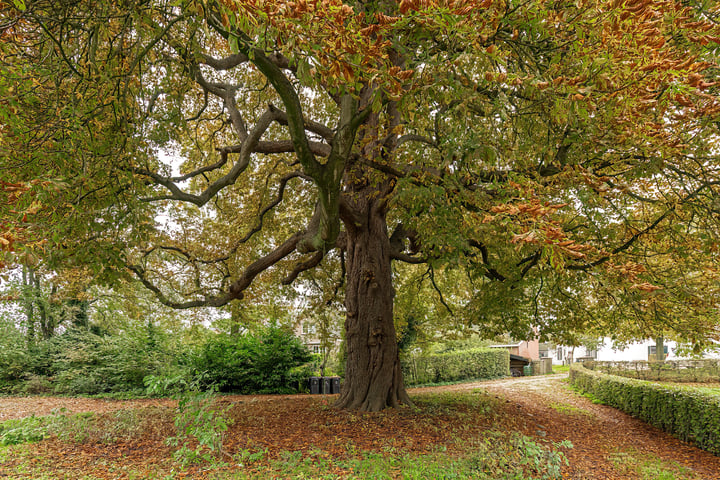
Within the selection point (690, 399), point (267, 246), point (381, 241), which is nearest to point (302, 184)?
point (267, 246)

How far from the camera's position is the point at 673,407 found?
9898 mm

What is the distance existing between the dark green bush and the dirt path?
7732 mm

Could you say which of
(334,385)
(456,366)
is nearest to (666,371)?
(456,366)

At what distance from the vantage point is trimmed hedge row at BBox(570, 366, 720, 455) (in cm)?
850

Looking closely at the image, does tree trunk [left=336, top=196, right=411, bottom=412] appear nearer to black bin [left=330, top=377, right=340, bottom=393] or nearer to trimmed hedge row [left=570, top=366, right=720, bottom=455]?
black bin [left=330, top=377, right=340, bottom=393]

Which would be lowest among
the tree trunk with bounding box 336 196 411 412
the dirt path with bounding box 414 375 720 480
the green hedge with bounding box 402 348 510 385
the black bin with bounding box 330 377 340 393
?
the green hedge with bounding box 402 348 510 385

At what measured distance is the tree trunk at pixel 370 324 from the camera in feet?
30.7

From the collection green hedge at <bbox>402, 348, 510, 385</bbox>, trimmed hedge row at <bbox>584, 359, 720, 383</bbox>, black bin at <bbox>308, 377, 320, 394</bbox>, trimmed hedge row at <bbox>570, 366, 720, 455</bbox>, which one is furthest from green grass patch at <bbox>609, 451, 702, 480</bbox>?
trimmed hedge row at <bbox>584, 359, 720, 383</bbox>

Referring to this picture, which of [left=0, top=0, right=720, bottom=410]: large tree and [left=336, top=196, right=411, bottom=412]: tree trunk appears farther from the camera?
[left=336, top=196, right=411, bottom=412]: tree trunk

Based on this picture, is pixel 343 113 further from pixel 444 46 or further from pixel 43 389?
pixel 43 389

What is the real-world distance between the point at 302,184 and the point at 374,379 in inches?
237

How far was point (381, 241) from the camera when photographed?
32.9ft

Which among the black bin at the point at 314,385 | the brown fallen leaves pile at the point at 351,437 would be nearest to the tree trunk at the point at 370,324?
the brown fallen leaves pile at the point at 351,437

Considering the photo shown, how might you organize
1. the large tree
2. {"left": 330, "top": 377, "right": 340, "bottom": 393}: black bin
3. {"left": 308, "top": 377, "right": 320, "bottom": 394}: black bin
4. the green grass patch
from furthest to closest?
{"left": 330, "top": 377, "right": 340, "bottom": 393}: black bin → {"left": 308, "top": 377, "right": 320, "bottom": 394}: black bin → the green grass patch → the large tree
